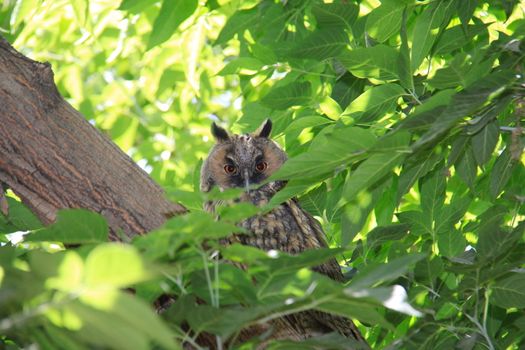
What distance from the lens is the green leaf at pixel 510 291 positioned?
6.74 ft

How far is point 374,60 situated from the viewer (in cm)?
239

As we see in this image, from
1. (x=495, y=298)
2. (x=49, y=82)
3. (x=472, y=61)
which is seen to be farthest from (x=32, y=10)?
(x=495, y=298)

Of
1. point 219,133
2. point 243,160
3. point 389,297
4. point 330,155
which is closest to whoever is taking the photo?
point 389,297

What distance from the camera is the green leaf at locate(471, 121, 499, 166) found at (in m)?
2.18

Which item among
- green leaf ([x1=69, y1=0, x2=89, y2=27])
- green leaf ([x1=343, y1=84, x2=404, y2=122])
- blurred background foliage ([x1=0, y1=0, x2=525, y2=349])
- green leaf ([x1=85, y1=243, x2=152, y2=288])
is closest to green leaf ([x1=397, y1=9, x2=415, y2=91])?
blurred background foliage ([x1=0, y1=0, x2=525, y2=349])

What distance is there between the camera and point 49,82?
8.12ft

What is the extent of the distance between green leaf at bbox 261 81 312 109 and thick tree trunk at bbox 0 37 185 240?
72cm

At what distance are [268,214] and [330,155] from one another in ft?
5.19

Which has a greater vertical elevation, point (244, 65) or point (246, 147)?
point (244, 65)

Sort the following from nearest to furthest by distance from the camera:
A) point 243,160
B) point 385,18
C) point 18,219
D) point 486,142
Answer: point 486,142
point 18,219
point 385,18
point 243,160

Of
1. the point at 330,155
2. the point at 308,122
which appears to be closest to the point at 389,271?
the point at 330,155

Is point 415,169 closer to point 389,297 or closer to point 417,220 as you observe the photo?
point 417,220

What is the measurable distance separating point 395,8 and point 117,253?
6.58 feet

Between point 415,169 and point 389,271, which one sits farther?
point 415,169
